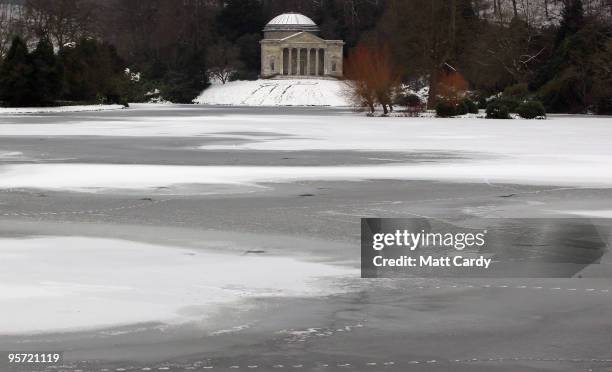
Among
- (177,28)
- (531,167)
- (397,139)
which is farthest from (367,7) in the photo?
(531,167)

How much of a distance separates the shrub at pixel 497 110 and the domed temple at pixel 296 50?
74.9 meters

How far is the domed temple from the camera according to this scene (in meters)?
150

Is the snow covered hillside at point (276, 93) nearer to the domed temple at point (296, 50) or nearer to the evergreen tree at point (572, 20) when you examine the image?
the domed temple at point (296, 50)

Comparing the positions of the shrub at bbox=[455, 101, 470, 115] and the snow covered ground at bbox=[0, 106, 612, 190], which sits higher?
the snow covered ground at bbox=[0, 106, 612, 190]

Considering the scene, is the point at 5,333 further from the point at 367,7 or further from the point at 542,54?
the point at 367,7

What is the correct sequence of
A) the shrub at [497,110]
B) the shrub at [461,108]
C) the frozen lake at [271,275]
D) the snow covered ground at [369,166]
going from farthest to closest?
the shrub at [461,108], the shrub at [497,110], the snow covered ground at [369,166], the frozen lake at [271,275]

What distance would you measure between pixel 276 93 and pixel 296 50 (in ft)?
81.0

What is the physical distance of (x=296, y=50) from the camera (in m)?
157

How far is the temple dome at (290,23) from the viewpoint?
150000mm

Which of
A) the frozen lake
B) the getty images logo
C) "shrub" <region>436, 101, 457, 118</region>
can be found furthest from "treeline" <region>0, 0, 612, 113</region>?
the getty images logo

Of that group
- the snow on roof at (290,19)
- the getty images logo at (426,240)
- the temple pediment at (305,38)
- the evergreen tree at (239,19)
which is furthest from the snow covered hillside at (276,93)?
the getty images logo at (426,240)

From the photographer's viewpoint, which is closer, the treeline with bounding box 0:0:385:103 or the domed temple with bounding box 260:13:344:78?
the treeline with bounding box 0:0:385:103

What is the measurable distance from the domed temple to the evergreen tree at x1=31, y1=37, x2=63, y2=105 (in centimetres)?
6561

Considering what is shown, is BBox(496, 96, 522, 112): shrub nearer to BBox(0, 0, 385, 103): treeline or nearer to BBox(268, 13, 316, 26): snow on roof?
BBox(0, 0, 385, 103): treeline
